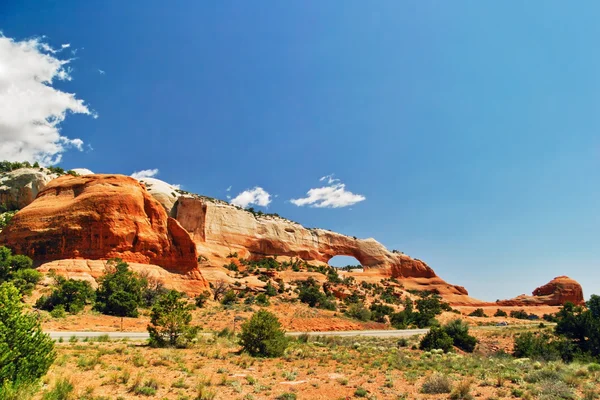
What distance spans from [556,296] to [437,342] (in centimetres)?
7303

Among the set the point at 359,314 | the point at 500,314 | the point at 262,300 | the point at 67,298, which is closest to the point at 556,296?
the point at 500,314

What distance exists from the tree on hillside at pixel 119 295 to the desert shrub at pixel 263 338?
1509cm

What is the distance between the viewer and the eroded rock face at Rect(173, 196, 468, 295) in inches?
2522

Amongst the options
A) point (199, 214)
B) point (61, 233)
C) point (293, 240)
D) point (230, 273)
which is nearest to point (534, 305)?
point (293, 240)

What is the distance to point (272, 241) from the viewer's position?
244 feet

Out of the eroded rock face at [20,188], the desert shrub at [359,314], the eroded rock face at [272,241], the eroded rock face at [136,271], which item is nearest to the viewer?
the eroded rock face at [136,271]

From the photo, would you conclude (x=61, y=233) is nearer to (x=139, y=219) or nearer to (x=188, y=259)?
(x=139, y=219)

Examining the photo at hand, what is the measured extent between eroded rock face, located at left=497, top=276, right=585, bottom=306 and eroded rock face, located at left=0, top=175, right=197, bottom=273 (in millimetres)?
72088

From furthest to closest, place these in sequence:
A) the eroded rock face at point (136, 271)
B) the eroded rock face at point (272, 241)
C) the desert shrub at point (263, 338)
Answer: the eroded rock face at point (272, 241) → the eroded rock face at point (136, 271) → the desert shrub at point (263, 338)

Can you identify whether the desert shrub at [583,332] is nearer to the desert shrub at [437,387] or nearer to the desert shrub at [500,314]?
the desert shrub at [437,387]

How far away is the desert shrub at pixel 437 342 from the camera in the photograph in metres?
23.3

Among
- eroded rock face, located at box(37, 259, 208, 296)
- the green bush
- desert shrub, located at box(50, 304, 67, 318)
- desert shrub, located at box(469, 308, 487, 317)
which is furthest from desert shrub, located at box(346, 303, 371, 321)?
the green bush

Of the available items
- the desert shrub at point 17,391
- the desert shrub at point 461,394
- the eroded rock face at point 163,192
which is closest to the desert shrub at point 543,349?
the desert shrub at point 461,394

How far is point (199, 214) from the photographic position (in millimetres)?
64500
